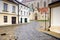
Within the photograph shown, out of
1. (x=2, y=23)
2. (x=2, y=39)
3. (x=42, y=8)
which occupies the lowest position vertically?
(x=2, y=39)

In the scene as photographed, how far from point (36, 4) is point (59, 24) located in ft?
4.10

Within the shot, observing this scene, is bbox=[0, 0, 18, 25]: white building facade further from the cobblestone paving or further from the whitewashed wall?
the whitewashed wall

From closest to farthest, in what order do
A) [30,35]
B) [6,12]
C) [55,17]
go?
1. [6,12]
2. [30,35]
3. [55,17]

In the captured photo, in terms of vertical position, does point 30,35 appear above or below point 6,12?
below

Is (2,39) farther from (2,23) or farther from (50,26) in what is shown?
(50,26)

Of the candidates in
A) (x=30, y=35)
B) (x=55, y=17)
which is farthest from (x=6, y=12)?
(x=55, y=17)

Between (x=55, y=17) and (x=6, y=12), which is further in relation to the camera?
(x=55, y=17)

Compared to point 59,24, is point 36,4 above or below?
above

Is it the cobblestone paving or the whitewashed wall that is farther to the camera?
the whitewashed wall

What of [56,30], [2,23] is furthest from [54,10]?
[2,23]

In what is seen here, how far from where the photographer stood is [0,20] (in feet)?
6.61

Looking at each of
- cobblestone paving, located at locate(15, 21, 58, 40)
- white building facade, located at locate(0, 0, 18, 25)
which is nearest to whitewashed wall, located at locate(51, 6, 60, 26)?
cobblestone paving, located at locate(15, 21, 58, 40)

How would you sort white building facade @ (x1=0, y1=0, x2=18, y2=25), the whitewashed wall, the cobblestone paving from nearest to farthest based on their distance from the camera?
white building facade @ (x1=0, y1=0, x2=18, y2=25) < the cobblestone paving < the whitewashed wall

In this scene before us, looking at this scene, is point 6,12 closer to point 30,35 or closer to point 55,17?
point 30,35
